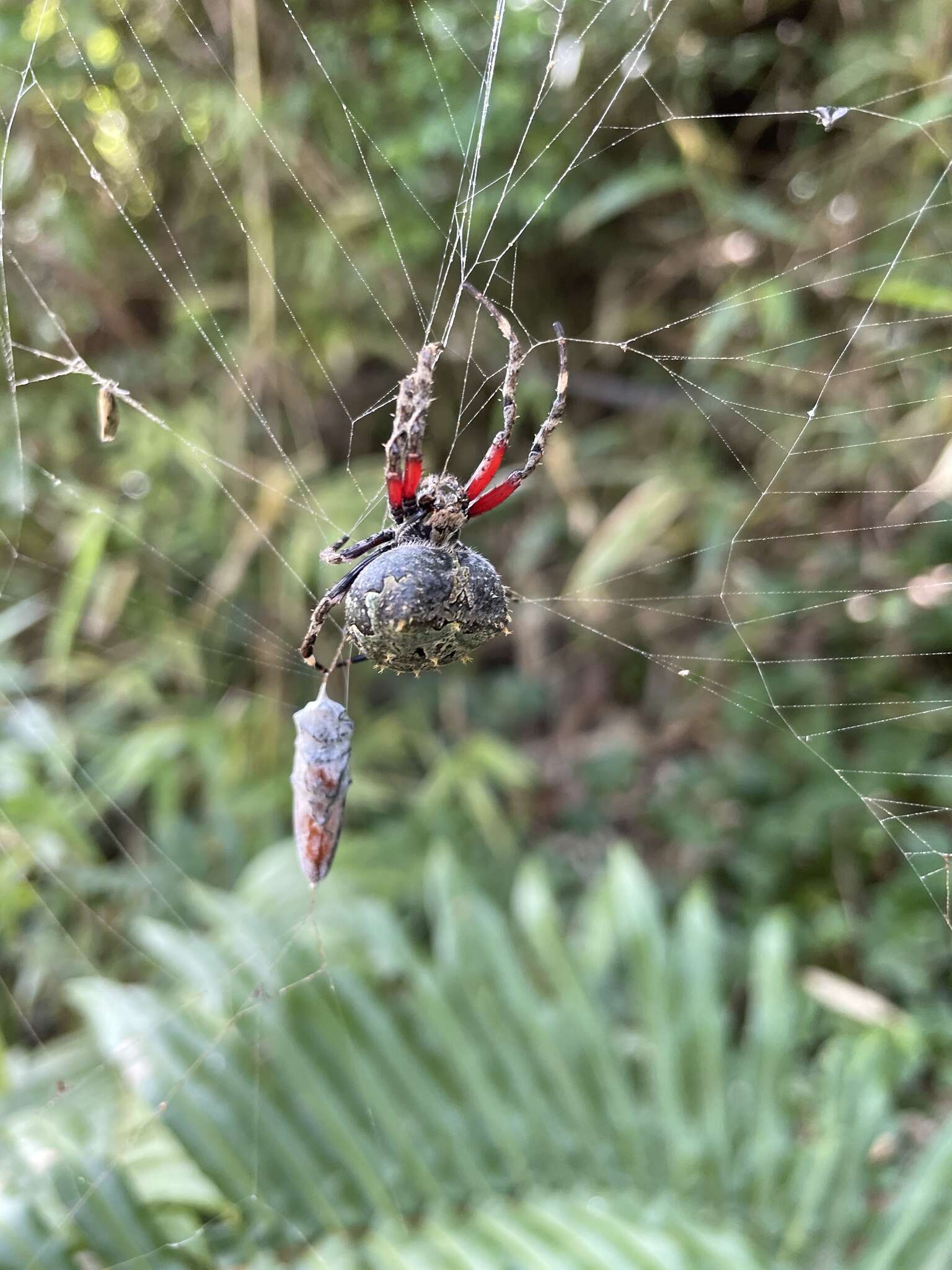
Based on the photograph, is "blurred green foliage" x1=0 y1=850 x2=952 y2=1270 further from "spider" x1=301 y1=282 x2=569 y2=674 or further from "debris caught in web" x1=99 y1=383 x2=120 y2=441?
"debris caught in web" x1=99 y1=383 x2=120 y2=441

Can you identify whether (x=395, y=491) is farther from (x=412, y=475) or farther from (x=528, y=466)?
(x=528, y=466)

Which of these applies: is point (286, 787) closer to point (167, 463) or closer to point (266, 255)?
point (167, 463)

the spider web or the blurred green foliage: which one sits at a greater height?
the spider web

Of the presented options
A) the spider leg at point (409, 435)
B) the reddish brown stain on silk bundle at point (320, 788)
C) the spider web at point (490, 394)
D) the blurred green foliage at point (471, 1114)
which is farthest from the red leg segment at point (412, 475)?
the blurred green foliage at point (471, 1114)

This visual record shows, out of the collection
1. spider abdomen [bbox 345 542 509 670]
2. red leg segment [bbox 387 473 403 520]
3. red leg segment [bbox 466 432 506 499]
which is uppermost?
red leg segment [bbox 466 432 506 499]

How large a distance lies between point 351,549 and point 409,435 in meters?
0.16

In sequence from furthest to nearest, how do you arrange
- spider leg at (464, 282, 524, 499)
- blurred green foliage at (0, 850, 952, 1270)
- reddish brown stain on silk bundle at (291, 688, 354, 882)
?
blurred green foliage at (0, 850, 952, 1270) < spider leg at (464, 282, 524, 499) < reddish brown stain on silk bundle at (291, 688, 354, 882)

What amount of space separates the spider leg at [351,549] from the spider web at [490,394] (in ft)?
1.13

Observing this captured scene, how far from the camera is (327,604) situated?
30.3 inches

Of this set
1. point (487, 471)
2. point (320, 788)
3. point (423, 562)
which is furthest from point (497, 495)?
point (320, 788)

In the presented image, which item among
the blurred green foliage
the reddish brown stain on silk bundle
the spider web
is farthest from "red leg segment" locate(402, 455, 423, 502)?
the blurred green foliage

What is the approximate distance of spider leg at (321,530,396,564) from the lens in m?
0.80

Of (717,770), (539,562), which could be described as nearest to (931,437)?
(717,770)

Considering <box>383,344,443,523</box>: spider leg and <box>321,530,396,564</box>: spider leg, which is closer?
<box>383,344,443,523</box>: spider leg
